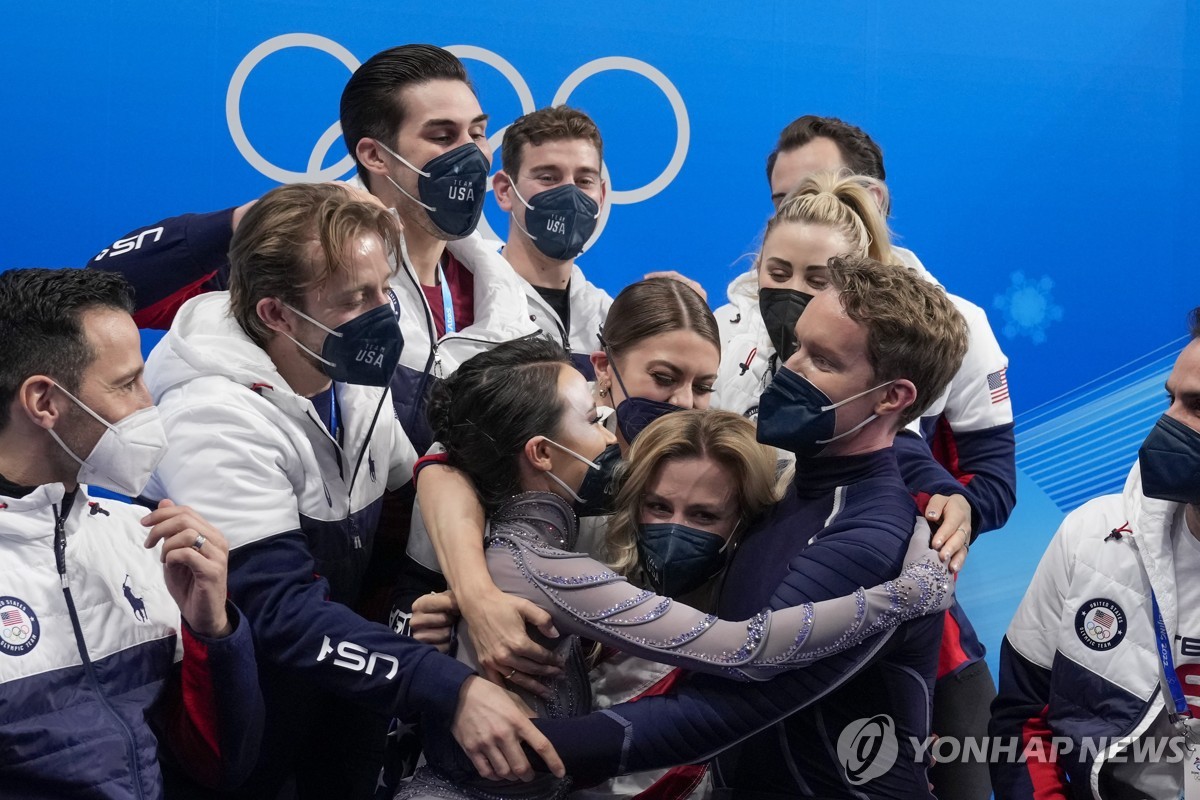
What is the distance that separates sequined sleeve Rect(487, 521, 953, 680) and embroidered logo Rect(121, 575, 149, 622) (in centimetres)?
59

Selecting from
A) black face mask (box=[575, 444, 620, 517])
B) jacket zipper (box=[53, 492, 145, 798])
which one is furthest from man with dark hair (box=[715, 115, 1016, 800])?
jacket zipper (box=[53, 492, 145, 798])

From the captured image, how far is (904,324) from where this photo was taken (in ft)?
7.43

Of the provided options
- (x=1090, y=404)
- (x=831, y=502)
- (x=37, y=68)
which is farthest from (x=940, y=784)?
(x=37, y=68)

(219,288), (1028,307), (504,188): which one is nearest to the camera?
(219,288)

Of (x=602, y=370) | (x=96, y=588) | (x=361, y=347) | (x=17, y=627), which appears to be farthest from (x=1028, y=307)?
(x=17, y=627)

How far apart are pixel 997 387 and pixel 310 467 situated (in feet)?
5.50

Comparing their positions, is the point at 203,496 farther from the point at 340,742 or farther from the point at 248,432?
the point at 340,742

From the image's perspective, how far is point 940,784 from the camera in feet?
10.3

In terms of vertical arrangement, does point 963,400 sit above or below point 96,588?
above

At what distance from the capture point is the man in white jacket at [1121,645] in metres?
2.34

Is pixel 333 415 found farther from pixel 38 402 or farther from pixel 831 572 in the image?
pixel 831 572

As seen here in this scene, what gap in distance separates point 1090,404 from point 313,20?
2.84 meters

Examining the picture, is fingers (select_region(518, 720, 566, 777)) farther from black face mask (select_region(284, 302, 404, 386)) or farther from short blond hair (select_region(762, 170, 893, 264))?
short blond hair (select_region(762, 170, 893, 264))

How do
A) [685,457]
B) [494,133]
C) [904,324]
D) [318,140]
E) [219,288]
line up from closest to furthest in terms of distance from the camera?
[904,324] < [685,457] < [219,288] < [318,140] < [494,133]
